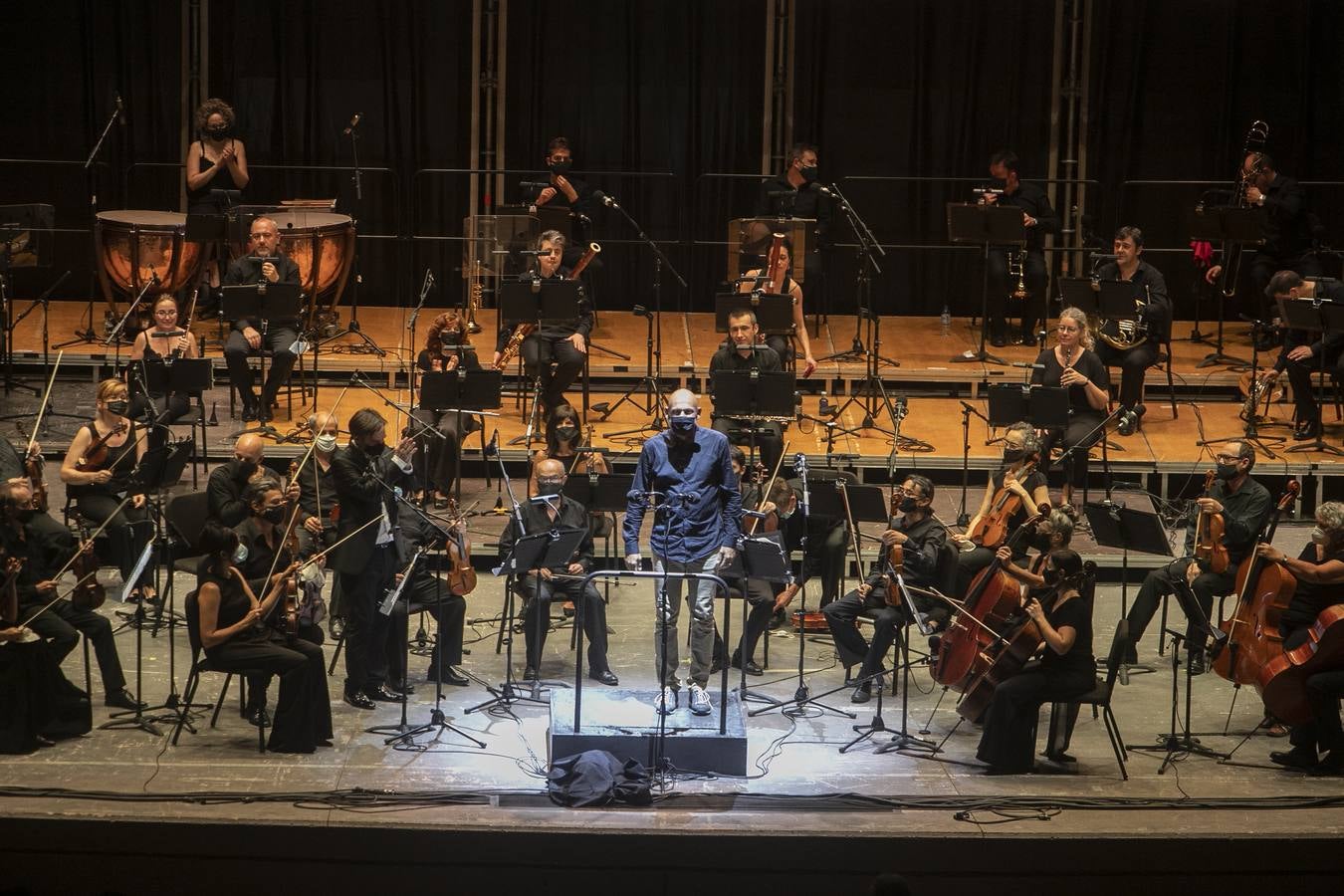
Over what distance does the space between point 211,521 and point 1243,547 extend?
5193mm

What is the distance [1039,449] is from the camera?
34.3 ft

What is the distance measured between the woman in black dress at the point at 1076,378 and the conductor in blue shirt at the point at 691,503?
10.0ft

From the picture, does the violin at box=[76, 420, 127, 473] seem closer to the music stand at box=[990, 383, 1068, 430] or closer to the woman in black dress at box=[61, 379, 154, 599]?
the woman in black dress at box=[61, 379, 154, 599]

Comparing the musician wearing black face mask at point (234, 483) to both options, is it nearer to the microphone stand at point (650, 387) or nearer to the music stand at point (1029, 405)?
the microphone stand at point (650, 387)

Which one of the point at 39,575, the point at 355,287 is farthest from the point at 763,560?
the point at 355,287

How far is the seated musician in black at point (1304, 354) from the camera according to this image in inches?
493

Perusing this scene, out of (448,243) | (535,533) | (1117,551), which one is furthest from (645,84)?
(535,533)

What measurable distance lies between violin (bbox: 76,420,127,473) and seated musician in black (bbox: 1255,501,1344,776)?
6061mm

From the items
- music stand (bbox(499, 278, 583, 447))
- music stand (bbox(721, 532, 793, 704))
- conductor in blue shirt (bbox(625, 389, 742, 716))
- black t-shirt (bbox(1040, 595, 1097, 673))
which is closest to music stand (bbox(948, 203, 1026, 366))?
music stand (bbox(499, 278, 583, 447))

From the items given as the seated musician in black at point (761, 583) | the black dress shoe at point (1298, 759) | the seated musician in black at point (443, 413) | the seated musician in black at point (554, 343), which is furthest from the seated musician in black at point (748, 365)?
the black dress shoe at point (1298, 759)

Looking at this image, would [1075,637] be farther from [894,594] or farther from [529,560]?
[529,560]

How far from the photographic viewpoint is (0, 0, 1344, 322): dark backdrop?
1522 cm

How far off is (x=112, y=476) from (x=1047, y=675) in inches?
205

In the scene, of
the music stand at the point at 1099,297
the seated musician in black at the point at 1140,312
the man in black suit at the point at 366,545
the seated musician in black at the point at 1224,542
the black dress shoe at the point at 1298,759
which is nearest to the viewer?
the black dress shoe at the point at 1298,759
